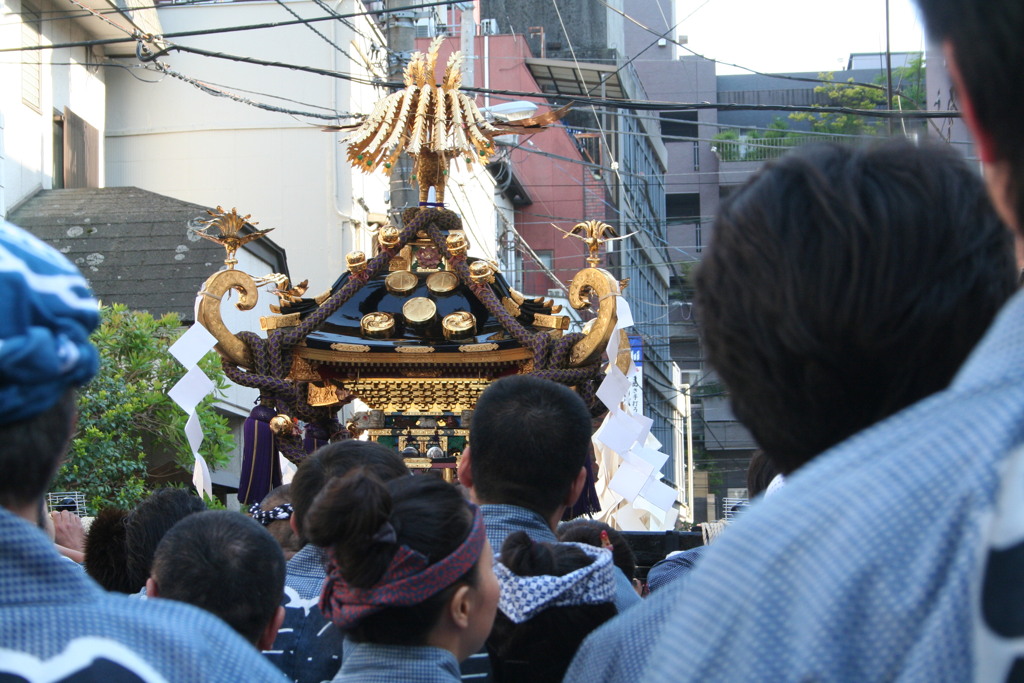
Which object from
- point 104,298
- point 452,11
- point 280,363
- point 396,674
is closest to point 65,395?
point 396,674

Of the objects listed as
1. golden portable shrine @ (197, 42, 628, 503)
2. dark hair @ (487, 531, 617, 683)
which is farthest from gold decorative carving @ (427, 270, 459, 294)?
dark hair @ (487, 531, 617, 683)

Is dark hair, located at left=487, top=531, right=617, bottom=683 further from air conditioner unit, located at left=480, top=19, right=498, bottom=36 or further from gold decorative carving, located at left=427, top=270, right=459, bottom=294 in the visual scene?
air conditioner unit, located at left=480, top=19, right=498, bottom=36

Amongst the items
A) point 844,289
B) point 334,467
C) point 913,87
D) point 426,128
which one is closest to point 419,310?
point 426,128

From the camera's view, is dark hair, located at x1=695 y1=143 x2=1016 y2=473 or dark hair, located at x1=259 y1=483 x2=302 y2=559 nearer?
dark hair, located at x1=695 y1=143 x2=1016 y2=473

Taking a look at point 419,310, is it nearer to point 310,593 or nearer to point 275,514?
point 275,514

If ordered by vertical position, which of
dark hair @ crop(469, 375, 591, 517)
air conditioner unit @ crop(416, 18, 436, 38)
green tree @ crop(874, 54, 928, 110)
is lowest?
dark hair @ crop(469, 375, 591, 517)

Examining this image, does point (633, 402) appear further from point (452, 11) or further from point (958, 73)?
point (958, 73)

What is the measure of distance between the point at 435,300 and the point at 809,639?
A: 5002mm

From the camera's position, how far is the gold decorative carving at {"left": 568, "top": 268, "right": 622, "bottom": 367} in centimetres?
543

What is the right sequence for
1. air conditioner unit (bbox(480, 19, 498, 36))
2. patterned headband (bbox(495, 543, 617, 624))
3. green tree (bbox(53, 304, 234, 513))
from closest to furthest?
1. patterned headband (bbox(495, 543, 617, 624))
2. green tree (bbox(53, 304, 234, 513))
3. air conditioner unit (bbox(480, 19, 498, 36))

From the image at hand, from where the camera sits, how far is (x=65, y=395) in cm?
137

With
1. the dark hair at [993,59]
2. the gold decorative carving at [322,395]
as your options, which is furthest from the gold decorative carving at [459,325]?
the dark hair at [993,59]

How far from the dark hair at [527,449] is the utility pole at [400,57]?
5.99m

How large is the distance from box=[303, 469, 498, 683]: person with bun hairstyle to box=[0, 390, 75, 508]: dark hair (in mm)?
652
